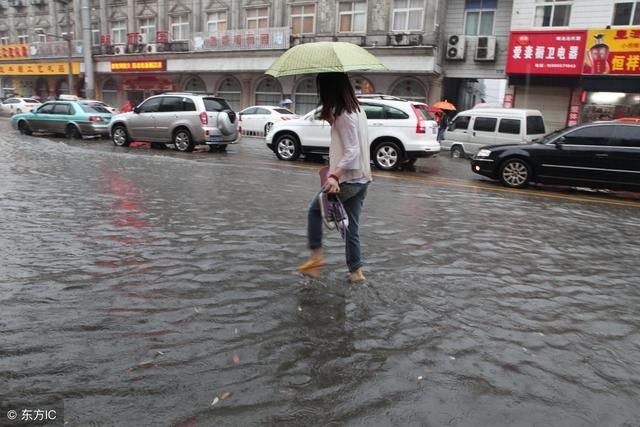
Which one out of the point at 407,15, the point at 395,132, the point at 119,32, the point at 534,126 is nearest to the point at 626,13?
the point at 534,126

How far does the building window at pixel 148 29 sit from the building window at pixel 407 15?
17.3m

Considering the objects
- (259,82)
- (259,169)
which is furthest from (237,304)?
(259,82)

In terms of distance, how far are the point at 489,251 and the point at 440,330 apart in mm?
2386

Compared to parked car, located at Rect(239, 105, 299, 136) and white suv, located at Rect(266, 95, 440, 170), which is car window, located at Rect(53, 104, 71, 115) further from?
white suv, located at Rect(266, 95, 440, 170)

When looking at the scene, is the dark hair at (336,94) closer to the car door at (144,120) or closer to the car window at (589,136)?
the car window at (589,136)

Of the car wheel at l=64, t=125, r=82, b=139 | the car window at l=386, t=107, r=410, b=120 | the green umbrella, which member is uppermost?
the green umbrella

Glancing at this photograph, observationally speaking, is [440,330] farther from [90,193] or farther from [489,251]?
[90,193]

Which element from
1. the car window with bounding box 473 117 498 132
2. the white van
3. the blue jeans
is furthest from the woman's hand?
the car window with bounding box 473 117 498 132

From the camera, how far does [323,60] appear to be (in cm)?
400

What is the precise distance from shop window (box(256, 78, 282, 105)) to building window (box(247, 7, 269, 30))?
318cm

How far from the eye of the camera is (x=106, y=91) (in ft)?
125

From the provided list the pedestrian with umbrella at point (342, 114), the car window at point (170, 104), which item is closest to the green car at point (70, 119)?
the car window at point (170, 104)

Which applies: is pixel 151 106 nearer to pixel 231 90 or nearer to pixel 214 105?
pixel 214 105

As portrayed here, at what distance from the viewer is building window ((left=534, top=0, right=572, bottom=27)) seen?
70.7 feet
